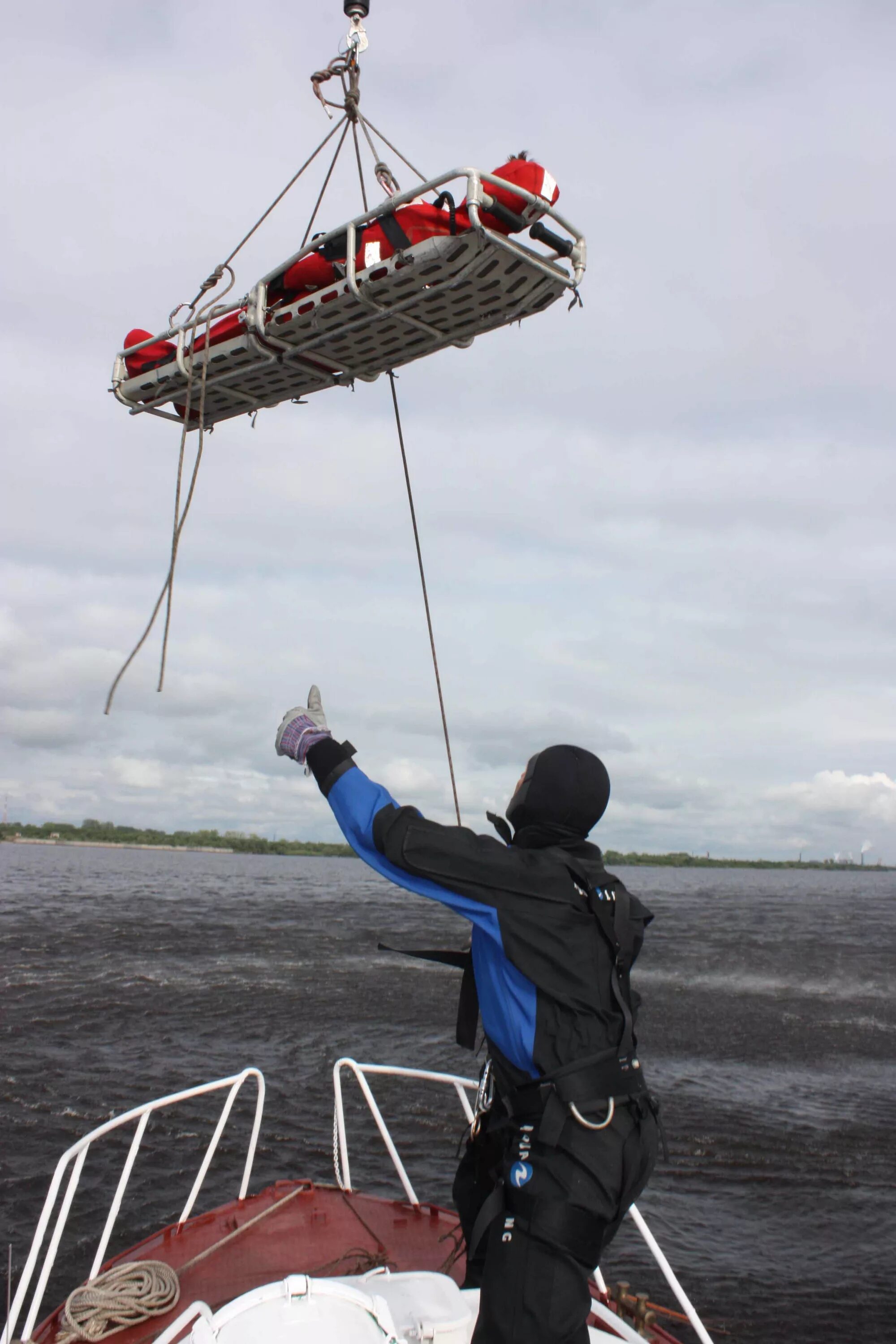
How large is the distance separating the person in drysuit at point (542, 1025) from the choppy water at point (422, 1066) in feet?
19.0

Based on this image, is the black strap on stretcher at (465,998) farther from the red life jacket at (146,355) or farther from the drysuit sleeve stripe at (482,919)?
the red life jacket at (146,355)

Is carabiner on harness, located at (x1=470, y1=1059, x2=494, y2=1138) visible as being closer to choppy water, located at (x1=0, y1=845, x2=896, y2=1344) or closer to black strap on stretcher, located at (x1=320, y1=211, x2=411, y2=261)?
black strap on stretcher, located at (x1=320, y1=211, x2=411, y2=261)

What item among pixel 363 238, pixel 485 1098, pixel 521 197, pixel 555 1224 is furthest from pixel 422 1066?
pixel 521 197

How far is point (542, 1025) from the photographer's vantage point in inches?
108

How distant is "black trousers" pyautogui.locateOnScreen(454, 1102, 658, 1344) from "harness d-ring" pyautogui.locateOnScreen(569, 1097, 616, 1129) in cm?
2

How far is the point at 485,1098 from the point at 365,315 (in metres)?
3.12

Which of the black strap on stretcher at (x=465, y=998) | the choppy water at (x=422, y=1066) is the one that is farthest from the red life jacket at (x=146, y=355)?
the choppy water at (x=422, y=1066)

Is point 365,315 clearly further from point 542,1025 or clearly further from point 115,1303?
Result: point 115,1303

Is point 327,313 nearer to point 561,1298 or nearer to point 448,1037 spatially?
point 561,1298

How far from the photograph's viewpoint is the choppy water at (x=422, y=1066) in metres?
8.20

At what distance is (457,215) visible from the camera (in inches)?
133

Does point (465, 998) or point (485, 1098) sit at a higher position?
point (465, 998)

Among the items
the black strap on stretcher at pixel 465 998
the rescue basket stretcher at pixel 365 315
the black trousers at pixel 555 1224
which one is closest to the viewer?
the black trousers at pixel 555 1224

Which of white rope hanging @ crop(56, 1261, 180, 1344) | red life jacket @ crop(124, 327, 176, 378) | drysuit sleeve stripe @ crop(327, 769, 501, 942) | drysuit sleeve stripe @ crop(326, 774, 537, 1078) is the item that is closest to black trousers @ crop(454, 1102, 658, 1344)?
drysuit sleeve stripe @ crop(326, 774, 537, 1078)
